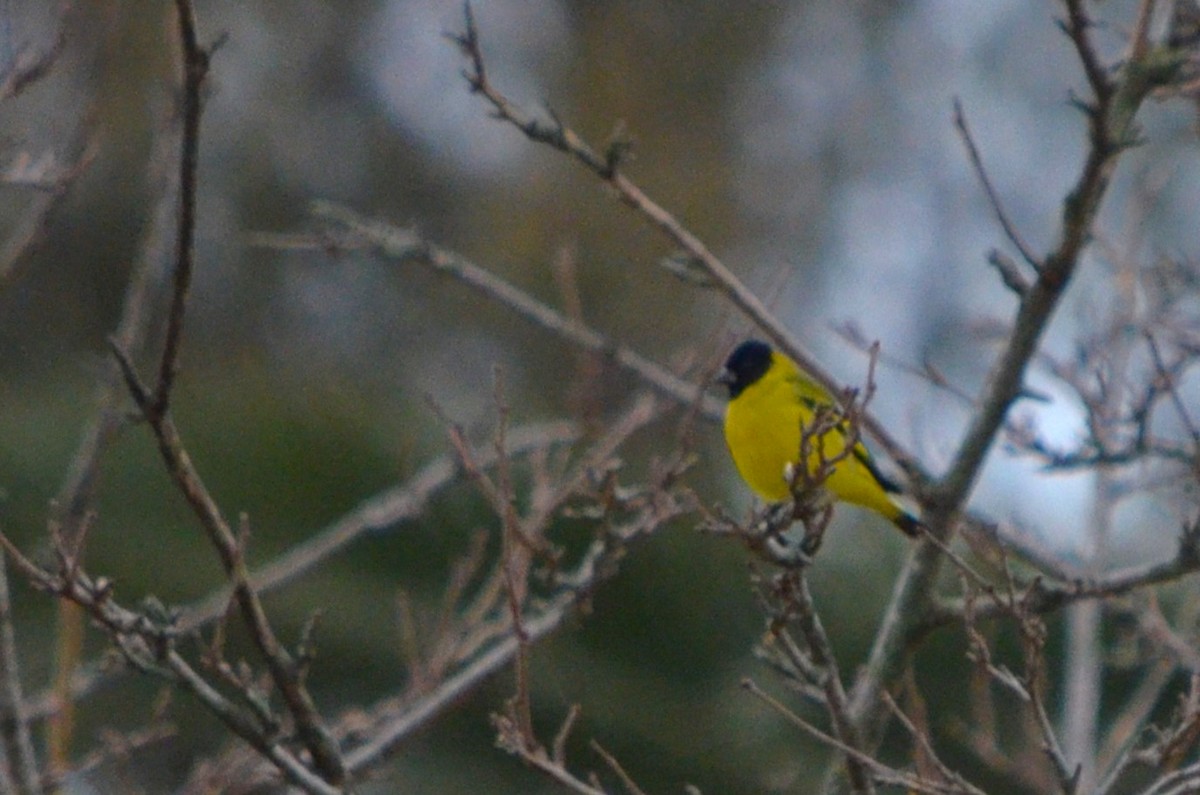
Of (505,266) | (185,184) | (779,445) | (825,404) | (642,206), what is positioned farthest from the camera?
(505,266)

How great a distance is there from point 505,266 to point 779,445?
10.4m

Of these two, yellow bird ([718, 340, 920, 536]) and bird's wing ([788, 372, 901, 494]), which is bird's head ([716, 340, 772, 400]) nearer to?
yellow bird ([718, 340, 920, 536])

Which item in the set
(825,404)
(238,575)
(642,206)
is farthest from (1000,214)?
(238,575)

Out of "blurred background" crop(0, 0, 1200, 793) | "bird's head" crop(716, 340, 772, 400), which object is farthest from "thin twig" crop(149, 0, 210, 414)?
"blurred background" crop(0, 0, 1200, 793)

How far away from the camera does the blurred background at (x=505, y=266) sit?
11.5 meters

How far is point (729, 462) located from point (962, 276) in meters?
4.07

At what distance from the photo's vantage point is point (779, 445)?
17.6ft

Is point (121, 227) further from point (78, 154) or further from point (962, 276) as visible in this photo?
point (78, 154)

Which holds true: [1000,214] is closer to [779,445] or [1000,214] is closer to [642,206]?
[642,206]

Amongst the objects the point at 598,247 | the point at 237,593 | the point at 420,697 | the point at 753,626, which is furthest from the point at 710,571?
the point at 237,593

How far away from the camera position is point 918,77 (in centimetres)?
1662

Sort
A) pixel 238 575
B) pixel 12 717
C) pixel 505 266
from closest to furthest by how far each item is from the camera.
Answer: pixel 238 575 < pixel 12 717 < pixel 505 266

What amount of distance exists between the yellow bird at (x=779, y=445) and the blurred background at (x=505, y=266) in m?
5.45

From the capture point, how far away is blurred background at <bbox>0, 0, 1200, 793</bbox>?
1152cm
